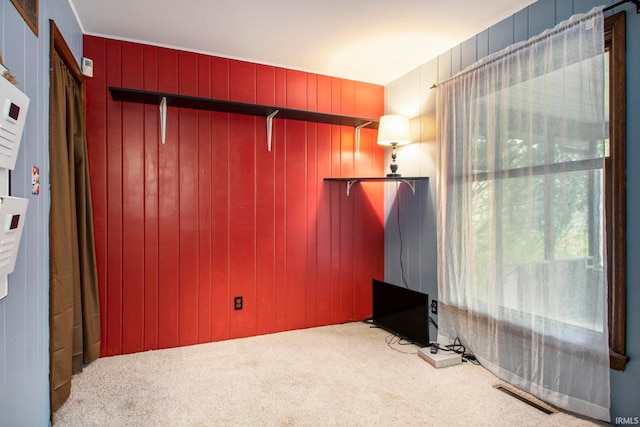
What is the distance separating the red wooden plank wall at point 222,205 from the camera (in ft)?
8.92

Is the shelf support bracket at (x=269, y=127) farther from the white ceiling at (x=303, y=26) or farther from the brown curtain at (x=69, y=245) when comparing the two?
the brown curtain at (x=69, y=245)

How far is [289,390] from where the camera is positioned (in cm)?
221

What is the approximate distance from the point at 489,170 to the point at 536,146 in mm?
333

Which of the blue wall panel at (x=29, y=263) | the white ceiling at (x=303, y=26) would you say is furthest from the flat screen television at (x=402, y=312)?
the blue wall panel at (x=29, y=263)

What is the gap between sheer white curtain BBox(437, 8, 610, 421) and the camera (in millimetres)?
→ 1851

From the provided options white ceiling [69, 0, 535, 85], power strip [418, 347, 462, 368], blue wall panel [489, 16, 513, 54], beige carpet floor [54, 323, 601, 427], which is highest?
white ceiling [69, 0, 535, 85]

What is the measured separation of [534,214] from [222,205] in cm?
222

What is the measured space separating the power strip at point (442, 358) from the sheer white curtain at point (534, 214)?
150mm

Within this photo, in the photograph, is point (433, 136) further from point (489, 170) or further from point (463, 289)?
point (463, 289)

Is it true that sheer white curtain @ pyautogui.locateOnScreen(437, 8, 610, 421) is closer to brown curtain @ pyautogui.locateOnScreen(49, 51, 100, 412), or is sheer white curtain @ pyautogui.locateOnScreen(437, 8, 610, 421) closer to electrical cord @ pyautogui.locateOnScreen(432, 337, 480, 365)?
electrical cord @ pyautogui.locateOnScreen(432, 337, 480, 365)

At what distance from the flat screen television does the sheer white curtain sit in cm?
22

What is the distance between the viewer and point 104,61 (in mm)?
2689

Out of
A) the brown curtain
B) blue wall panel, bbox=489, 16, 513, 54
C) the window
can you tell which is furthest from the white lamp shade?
the brown curtain

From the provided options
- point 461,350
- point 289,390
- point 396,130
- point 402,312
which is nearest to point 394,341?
point 402,312
